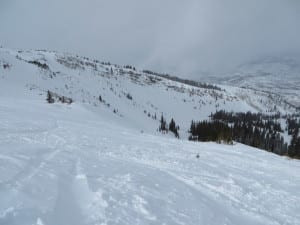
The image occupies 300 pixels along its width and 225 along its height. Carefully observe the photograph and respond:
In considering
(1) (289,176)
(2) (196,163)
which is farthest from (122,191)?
(1) (289,176)

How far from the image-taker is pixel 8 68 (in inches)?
2995

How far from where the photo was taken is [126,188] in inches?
359

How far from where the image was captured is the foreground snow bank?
270 inches

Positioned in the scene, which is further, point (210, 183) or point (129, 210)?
point (210, 183)

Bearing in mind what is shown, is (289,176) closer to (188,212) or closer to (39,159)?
(188,212)

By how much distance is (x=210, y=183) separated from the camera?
11.9 m

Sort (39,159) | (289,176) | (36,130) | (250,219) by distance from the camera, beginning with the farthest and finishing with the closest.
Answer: (36,130) < (289,176) < (39,159) < (250,219)

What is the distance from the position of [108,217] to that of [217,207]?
4.17 m

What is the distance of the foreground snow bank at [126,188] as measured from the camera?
22.5 feet

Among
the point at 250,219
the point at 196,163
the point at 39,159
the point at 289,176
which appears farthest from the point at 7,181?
the point at 289,176

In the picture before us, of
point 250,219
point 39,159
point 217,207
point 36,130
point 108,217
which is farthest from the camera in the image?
point 36,130

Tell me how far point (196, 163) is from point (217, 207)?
6965mm

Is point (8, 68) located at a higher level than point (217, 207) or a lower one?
higher

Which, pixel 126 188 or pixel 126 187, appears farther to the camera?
pixel 126 187
